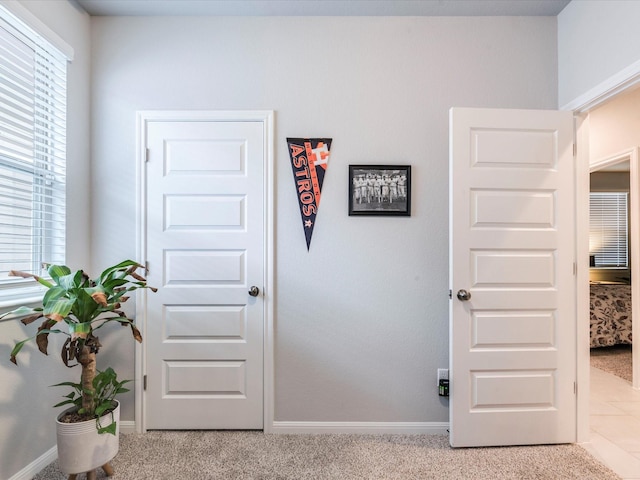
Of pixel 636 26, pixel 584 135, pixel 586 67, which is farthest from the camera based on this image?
pixel 584 135

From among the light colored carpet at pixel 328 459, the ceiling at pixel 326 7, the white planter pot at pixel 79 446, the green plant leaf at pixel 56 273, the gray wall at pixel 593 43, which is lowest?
the light colored carpet at pixel 328 459

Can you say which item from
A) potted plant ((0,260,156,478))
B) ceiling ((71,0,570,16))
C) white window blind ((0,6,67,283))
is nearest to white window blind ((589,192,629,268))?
ceiling ((71,0,570,16))

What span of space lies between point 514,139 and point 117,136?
8.23 ft

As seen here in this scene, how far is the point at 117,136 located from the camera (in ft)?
7.81

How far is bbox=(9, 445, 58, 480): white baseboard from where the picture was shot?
1858mm

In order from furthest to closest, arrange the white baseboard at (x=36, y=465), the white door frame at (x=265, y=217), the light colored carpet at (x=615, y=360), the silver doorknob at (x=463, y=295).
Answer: the light colored carpet at (x=615, y=360)
the white door frame at (x=265, y=217)
the silver doorknob at (x=463, y=295)
the white baseboard at (x=36, y=465)

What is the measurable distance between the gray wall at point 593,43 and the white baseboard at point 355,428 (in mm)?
2241

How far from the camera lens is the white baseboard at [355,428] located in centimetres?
234

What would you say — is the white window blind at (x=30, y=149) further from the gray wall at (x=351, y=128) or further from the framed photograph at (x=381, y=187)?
the framed photograph at (x=381, y=187)

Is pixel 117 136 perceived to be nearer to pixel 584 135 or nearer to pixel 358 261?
pixel 358 261

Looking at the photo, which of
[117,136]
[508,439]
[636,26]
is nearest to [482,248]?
[508,439]

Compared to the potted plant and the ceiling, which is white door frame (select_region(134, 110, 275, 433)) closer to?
the potted plant

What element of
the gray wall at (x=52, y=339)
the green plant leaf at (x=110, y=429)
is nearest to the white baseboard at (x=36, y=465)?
the gray wall at (x=52, y=339)

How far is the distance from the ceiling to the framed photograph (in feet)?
3.21
